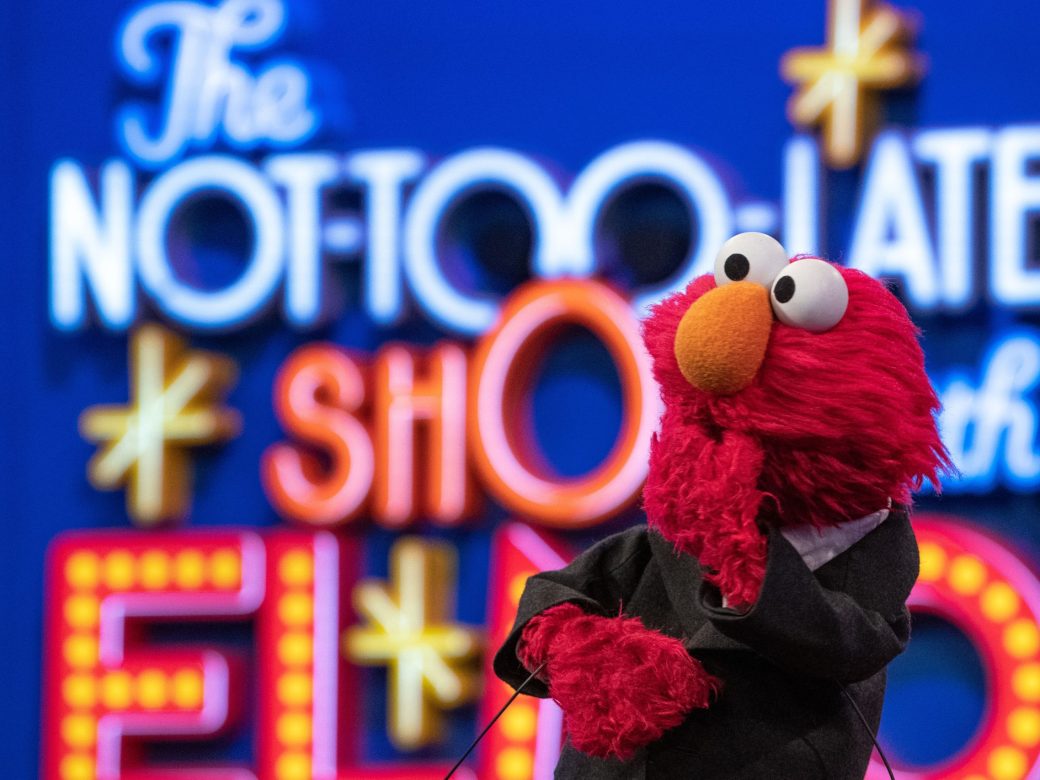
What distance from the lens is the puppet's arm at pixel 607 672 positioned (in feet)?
3.44

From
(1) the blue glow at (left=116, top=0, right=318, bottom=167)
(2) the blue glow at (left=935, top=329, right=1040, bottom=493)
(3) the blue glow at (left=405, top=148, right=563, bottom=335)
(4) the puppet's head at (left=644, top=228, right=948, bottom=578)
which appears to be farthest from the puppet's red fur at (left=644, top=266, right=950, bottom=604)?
(1) the blue glow at (left=116, top=0, right=318, bottom=167)

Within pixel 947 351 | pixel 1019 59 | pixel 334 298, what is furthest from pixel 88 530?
pixel 1019 59

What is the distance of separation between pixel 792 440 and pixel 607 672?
0.21m

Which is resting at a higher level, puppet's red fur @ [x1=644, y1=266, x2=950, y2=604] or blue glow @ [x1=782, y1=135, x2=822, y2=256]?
blue glow @ [x1=782, y1=135, x2=822, y2=256]

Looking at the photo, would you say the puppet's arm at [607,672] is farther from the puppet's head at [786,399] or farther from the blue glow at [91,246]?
the blue glow at [91,246]

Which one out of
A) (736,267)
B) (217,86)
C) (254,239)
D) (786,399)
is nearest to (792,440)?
(786,399)

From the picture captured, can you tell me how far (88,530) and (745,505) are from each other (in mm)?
1960

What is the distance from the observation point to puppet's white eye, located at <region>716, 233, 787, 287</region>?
3.57ft

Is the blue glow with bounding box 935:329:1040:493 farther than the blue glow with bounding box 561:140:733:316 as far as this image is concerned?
No

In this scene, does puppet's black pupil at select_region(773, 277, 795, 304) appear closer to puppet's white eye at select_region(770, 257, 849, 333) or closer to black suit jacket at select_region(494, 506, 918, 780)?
puppet's white eye at select_region(770, 257, 849, 333)

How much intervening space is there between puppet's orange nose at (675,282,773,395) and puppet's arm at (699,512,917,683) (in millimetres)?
114

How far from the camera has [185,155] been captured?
8.84 ft

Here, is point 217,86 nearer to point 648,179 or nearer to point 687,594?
point 648,179

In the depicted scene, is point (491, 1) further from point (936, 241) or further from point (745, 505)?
point (745, 505)
